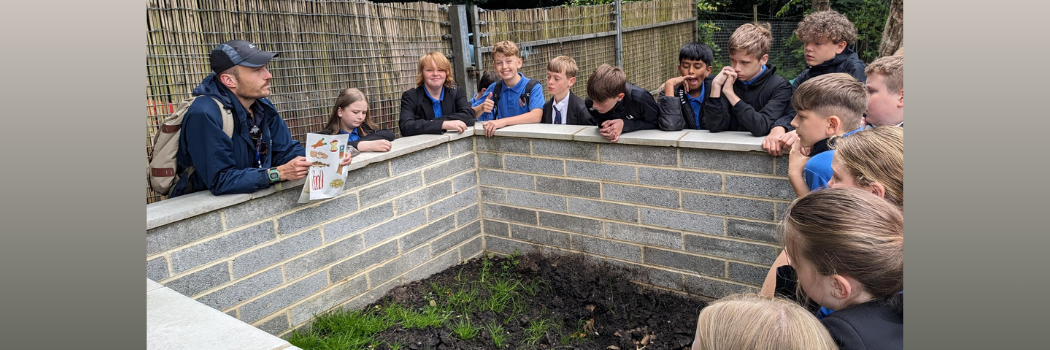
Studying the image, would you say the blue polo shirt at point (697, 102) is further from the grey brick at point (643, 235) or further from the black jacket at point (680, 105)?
the grey brick at point (643, 235)

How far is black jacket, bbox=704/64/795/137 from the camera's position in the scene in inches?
179

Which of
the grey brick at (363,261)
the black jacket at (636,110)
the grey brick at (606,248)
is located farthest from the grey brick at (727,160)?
the grey brick at (363,261)

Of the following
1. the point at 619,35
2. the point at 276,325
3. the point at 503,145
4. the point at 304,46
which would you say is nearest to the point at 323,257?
the point at 276,325

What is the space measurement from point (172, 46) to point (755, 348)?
441cm

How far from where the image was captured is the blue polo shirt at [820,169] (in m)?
3.38

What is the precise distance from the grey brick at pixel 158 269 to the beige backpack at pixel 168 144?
49 centimetres

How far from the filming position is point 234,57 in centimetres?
402

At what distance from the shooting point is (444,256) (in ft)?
19.2

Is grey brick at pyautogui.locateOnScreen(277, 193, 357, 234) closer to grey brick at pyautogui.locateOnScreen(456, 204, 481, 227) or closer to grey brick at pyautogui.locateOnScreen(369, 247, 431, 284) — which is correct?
grey brick at pyautogui.locateOnScreen(369, 247, 431, 284)

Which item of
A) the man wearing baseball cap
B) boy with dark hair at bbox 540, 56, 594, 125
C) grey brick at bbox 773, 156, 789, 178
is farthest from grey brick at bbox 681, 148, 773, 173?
the man wearing baseball cap

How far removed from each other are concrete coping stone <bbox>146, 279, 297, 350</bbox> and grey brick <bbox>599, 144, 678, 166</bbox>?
3.17 m

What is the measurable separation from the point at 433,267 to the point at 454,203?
523mm

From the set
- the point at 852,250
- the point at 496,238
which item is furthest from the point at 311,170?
the point at 852,250

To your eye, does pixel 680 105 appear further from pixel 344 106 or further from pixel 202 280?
pixel 202 280
